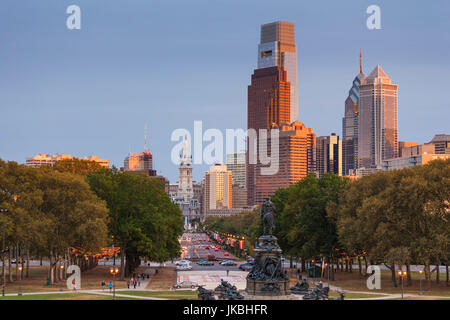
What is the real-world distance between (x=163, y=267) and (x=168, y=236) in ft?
84.7

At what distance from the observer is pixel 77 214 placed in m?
81.3

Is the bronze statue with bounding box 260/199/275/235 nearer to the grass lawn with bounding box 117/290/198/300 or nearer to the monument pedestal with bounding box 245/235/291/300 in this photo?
the monument pedestal with bounding box 245/235/291/300

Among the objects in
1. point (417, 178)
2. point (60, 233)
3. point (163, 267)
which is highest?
point (417, 178)

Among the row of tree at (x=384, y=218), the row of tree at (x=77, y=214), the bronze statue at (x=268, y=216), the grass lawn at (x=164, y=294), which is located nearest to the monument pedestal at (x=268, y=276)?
the bronze statue at (x=268, y=216)

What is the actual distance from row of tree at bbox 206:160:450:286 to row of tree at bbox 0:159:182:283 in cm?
2329

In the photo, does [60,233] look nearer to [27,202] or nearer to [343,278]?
[27,202]

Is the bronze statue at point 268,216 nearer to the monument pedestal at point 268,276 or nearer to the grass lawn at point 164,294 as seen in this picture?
the monument pedestal at point 268,276

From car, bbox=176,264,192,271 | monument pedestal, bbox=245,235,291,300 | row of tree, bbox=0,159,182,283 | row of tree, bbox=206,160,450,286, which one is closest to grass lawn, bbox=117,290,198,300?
monument pedestal, bbox=245,235,291,300

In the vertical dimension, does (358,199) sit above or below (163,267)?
above

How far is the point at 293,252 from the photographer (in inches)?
4094

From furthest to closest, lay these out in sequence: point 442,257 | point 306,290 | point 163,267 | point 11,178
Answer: point 163,267 → point 11,178 → point 442,257 → point 306,290

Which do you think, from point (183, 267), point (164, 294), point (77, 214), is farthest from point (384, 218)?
point (183, 267)

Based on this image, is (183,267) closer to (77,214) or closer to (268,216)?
(77,214)

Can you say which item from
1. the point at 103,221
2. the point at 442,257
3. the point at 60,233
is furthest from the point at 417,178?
the point at 60,233
